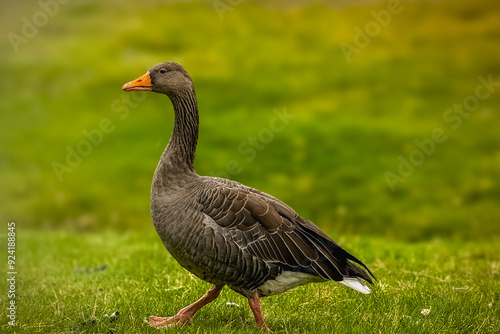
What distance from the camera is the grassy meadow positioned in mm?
7770

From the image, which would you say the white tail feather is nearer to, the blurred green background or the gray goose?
the gray goose

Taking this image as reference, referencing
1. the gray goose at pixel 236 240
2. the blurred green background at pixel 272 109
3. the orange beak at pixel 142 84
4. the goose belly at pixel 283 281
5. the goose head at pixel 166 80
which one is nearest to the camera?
the gray goose at pixel 236 240

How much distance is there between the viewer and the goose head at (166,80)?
7.00m

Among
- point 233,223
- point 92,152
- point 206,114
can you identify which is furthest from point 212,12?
point 233,223

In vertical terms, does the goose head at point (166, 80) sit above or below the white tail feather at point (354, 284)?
above

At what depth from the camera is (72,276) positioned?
10258mm

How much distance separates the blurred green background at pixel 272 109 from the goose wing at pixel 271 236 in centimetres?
966

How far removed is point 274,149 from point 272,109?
4.94 metres

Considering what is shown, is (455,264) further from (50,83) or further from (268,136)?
Result: (50,83)

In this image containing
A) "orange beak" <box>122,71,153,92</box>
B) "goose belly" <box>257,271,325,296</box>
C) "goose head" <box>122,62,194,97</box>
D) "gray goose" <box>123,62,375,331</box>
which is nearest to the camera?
"gray goose" <box>123,62,375,331</box>

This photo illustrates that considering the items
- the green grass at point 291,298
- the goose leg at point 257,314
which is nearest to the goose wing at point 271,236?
the goose leg at point 257,314

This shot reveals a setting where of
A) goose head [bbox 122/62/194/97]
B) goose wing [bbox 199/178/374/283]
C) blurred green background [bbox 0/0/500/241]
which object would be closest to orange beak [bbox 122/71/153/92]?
goose head [bbox 122/62/194/97]

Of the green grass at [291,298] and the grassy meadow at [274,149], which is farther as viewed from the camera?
the grassy meadow at [274,149]

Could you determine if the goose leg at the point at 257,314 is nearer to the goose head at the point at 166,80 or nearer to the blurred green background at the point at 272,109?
the goose head at the point at 166,80
